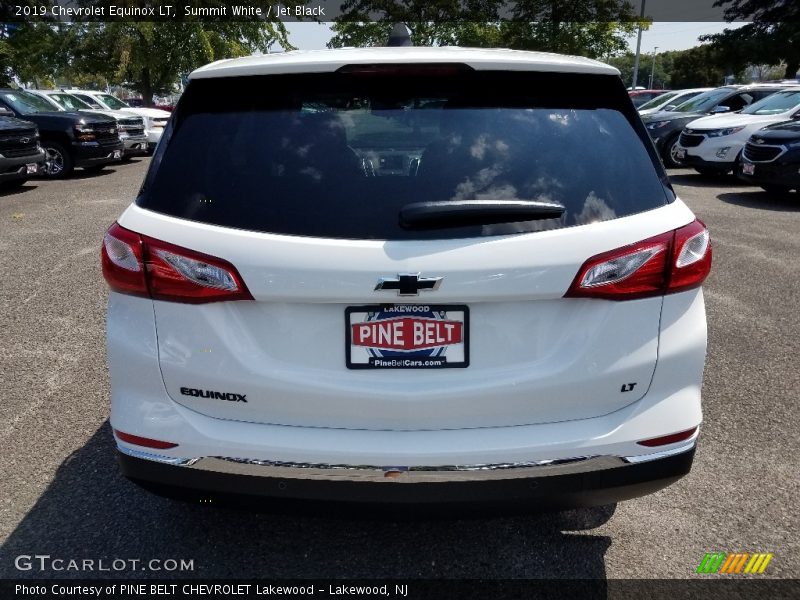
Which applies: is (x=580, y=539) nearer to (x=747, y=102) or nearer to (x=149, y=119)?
(x=747, y=102)

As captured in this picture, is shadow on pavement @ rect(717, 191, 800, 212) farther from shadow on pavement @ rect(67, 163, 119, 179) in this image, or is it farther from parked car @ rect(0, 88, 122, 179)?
shadow on pavement @ rect(67, 163, 119, 179)

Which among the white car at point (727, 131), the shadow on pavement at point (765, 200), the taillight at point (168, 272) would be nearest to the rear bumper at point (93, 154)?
the white car at point (727, 131)

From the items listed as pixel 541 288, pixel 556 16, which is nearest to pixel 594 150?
pixel 541 288

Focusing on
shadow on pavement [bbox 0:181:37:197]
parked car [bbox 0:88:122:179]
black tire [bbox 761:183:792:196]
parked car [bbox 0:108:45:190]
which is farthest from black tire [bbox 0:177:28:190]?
black tire [bbox 761:183:792:196]

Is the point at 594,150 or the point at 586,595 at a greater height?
the point at 594,150

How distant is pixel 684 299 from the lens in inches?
85.3

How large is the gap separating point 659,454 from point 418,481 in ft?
2.54

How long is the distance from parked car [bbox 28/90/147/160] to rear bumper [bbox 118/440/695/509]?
52.3ft

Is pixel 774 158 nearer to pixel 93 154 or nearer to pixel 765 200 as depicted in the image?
pixel 765 200

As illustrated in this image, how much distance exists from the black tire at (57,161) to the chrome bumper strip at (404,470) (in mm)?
14262

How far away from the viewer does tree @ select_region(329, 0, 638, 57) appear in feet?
110

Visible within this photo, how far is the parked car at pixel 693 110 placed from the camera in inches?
607

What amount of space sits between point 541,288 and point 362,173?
640mm

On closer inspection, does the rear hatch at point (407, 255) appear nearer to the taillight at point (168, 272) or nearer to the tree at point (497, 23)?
the taillight at point (168, 272)
